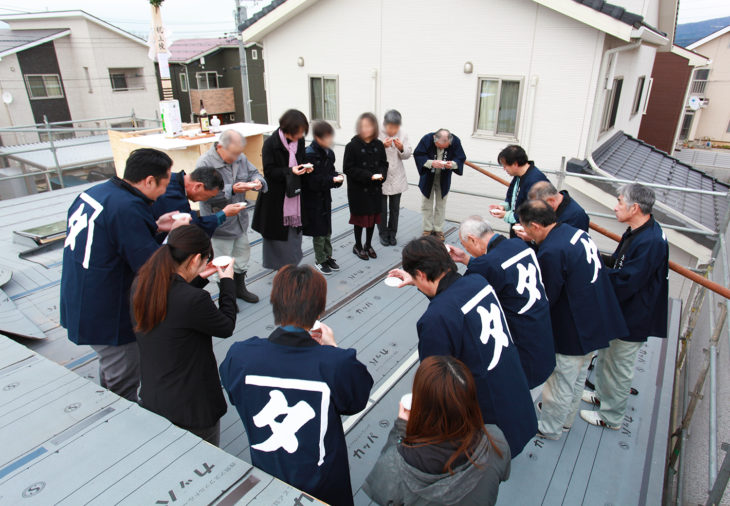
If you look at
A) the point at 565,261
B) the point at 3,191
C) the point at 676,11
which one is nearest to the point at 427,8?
the point at 676,11

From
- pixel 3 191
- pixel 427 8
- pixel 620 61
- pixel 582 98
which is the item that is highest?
pixel 427 8

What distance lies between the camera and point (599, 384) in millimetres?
2938

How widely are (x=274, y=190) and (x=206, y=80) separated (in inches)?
967

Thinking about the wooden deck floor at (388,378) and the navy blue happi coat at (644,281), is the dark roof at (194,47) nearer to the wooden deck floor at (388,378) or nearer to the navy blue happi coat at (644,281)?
the wooden deck floor at (388,378)

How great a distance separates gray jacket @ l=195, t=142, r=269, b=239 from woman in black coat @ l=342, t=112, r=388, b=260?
1081 millimetres

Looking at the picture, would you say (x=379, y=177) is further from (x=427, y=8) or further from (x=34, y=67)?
(x=34, y=67)

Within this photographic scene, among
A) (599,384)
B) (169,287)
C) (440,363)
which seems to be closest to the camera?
(440,363)

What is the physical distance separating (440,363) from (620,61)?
348 inches

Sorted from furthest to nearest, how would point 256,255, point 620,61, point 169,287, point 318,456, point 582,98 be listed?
point 620,61 < point 582,98 < point 256,255 < point 169,287 < point 318,456

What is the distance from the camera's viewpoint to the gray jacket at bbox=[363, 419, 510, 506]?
4.38 ft

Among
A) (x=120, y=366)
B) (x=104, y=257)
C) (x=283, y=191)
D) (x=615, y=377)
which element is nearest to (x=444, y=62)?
(x=283, y=191)

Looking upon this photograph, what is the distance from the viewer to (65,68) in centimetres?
1875

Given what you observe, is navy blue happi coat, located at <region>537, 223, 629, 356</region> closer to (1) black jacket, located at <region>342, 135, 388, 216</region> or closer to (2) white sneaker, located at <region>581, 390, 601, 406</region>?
(2) white sneaker, located at <region>581, 390, 601, 406</region>

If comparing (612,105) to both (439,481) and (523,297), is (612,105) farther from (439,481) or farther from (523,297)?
(439,481)
